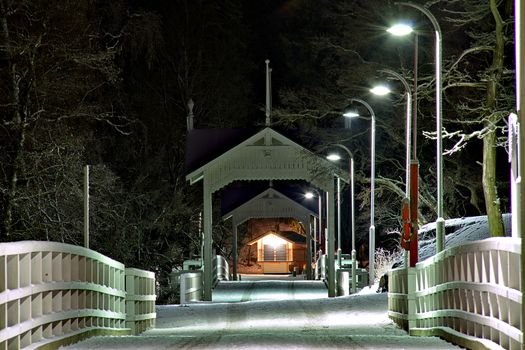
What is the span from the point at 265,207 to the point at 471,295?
50.9m

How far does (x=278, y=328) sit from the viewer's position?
74.1 feet

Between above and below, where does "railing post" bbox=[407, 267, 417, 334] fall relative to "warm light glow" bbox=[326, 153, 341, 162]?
below

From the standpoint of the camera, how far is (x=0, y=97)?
28.9 meters

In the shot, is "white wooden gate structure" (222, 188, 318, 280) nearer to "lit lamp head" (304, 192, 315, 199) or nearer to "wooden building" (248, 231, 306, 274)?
"lit lamp head" (304, 192, 315, 199)

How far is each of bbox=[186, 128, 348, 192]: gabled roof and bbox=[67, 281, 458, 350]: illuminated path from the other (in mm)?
4967

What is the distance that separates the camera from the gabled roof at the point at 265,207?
2470 inches

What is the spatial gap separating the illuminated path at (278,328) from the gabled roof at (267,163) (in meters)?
4.97

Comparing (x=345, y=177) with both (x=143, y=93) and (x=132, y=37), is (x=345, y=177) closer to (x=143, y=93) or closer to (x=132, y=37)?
(x=132, y=37)

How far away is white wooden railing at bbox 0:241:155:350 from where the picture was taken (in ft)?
33.4

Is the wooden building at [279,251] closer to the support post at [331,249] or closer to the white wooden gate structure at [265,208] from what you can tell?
the white wooden gate structure at [265,208]

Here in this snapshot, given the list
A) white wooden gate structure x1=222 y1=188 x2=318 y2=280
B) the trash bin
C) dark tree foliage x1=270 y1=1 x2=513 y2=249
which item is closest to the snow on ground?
the trash bin

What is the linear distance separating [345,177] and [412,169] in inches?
617

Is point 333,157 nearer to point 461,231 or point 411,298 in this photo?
point 461,231

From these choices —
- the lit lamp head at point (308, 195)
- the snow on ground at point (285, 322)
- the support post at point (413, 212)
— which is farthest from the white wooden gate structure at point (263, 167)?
the lit lamp head at point (308, 195)
